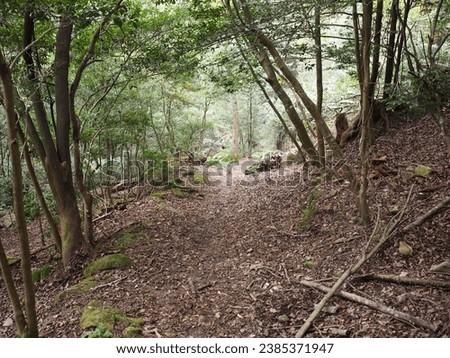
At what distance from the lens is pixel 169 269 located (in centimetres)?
540

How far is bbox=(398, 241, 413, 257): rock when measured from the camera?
407 centimetres

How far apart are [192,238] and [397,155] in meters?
4.22

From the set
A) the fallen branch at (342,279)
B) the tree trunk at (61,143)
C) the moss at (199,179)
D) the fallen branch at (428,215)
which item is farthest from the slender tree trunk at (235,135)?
the fallen branch at (342,279)

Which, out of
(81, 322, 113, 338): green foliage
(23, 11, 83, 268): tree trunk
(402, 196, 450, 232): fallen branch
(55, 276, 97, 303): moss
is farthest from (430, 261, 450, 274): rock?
(23, 11, 83, 268): tree trunk

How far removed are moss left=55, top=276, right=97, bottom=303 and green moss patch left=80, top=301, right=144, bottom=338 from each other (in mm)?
692

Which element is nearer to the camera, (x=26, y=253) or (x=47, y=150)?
(x=26, y=253)

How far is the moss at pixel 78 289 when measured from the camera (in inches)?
194

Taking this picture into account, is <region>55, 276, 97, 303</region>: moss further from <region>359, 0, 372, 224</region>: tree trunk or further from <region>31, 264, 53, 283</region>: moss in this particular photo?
<region>359, 0, 372, 224</region>: tree trunk

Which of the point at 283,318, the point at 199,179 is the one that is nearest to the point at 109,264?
the point at 283,318

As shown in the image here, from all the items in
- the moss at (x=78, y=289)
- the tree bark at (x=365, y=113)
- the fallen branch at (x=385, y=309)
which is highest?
the tree bark at (x=365, y=113)

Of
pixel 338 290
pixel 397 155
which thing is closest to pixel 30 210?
pixel 338 290

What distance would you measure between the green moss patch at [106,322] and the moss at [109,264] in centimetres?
113

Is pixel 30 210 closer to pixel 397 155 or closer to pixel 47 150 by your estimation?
pixel 47 150

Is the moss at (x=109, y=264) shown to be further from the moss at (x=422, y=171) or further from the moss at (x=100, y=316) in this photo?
the moss at (x=422, y=171)
